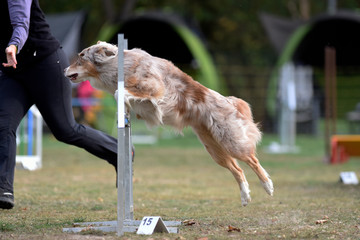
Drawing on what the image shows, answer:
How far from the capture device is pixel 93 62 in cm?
473

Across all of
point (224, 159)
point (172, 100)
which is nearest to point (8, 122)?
point (172, 100)

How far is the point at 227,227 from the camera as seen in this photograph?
4258 mm

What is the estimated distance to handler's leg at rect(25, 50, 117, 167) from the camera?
4.61m

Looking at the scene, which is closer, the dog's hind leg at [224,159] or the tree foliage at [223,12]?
the dog's hind leg at [224,159]

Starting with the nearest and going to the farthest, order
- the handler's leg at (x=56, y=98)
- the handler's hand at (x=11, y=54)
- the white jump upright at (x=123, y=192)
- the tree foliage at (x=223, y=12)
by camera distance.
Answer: the white jump upright at (x=123, y=192) < the handler's hand at (x=11, y=54) < the handler's leg at (x=56, y=98) < the tree foliage at (x=223, y=12)

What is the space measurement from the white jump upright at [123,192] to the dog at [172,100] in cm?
52

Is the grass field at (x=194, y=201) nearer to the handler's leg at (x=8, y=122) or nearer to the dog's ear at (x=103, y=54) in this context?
the handler's leg at (x=8, y=122)

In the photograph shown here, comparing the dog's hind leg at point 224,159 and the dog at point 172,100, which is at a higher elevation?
the dog at point 172,100

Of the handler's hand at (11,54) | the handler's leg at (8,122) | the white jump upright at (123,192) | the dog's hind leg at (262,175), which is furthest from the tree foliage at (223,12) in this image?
the white jump upright at (123,192)

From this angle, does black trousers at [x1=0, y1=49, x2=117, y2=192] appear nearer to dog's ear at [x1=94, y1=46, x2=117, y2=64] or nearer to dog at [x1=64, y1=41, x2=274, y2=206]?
dog at [x1=64, y1=41, x2=274, y2=206]

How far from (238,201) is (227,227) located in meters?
1.61

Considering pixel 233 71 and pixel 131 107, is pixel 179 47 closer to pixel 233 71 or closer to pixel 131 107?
pixel 233 71

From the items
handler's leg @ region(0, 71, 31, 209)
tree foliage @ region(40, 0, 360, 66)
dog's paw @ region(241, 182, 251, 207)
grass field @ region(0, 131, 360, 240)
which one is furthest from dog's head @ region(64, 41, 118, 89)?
tree foliage @ region(40, 0, 360, 66)

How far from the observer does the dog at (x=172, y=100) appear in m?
4.64
